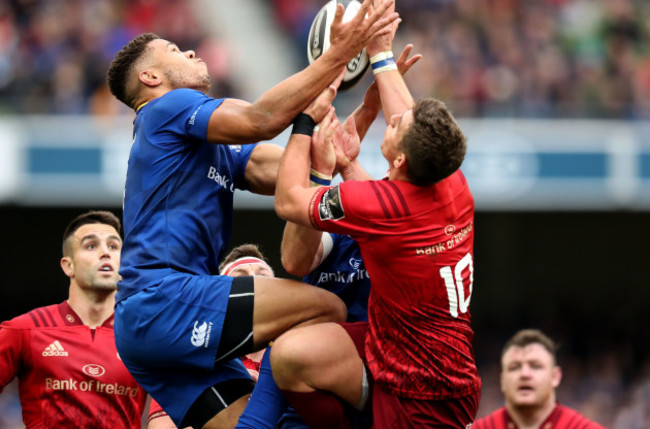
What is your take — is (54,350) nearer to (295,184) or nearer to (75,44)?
(295,184)

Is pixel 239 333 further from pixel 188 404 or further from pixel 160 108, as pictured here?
pixel 160 108

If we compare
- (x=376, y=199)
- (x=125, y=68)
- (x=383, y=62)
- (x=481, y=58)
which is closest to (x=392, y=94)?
(x=383, y=62)

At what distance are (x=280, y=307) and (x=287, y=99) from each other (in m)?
0.91

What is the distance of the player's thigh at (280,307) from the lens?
14.4ft

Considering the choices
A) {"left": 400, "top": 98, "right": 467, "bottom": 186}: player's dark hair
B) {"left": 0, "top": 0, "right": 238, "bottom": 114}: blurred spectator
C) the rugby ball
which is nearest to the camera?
{"left": 400, "top": 98, "right": 467, "bottom": 186}: player's dark hair

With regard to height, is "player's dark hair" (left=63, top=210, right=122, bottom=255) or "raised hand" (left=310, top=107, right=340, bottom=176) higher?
"raised hand" (left=310, top=107, right=340, bottom=176)

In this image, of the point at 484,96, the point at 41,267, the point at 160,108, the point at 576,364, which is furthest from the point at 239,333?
the point at 41,267

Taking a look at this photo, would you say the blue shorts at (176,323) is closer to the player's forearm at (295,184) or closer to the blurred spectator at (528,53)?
the player's forearm at (295,184)

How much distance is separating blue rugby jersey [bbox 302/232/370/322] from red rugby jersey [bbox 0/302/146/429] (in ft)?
5.72

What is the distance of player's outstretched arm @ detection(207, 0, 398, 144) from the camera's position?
443 cm

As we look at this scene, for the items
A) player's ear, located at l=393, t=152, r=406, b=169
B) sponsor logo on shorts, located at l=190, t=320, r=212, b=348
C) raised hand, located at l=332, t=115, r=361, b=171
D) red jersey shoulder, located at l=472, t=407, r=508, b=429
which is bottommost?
red jersey shoulder, located at l=472, t=407, r=508, b=429

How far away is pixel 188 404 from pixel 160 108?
133 cm

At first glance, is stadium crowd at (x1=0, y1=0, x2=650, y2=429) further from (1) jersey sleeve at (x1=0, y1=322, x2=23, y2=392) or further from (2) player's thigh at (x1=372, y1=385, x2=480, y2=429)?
(2) player's thigh at (x1=372, y1=385, x2=480, y2=429)

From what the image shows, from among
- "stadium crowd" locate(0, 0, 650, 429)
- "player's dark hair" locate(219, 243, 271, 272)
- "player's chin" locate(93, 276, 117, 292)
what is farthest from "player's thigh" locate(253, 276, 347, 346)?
"stadium crowd" locate(0, 0, 650, 429)
